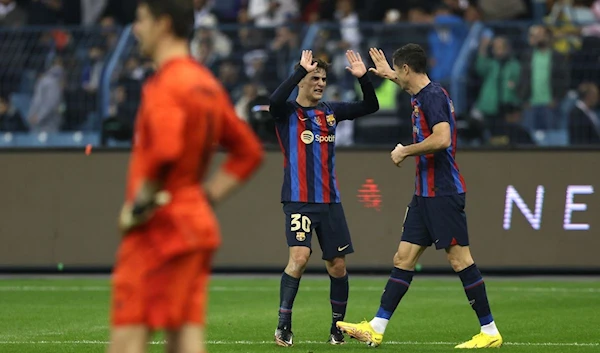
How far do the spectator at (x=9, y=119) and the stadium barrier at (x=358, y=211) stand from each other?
89.9 inches

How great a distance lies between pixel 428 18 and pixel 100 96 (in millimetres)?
5672

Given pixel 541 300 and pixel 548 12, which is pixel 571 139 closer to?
pixel 548 12

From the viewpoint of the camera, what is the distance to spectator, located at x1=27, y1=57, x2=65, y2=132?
1755 centimetres

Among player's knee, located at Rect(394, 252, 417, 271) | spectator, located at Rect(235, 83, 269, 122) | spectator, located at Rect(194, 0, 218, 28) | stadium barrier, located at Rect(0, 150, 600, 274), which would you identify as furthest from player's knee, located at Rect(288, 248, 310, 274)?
spectator, located at Rect(194, 0, 218, 28)

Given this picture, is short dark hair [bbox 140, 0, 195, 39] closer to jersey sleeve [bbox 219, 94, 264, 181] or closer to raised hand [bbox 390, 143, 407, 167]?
jersey sleeve [bbox 219, 94, 264, 181]

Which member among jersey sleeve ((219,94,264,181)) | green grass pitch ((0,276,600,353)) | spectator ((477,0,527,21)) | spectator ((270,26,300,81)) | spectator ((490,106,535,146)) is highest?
spectator ((477,0,527,21))

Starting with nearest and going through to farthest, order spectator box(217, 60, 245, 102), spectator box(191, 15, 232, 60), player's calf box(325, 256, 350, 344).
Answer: player's calf box(325, 256, 350, 344), spectator box(191, 15, 232, 60), spectator box(217, 60, 245, 102)

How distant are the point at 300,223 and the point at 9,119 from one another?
951cm

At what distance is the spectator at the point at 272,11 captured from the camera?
20297mm

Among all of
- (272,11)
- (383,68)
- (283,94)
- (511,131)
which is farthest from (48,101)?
(383,68)

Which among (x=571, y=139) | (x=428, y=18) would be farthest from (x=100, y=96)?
(x=571, y=139)

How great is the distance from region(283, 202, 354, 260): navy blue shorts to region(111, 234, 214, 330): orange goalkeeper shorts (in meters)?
4.62

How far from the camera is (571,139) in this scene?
656 inches

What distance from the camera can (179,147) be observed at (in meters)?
4.66
